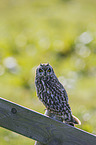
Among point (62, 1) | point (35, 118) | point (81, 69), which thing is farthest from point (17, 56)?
point (35, 118)

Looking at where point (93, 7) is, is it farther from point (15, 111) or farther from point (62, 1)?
point (15, 111)

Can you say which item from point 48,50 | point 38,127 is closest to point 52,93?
point 38,127

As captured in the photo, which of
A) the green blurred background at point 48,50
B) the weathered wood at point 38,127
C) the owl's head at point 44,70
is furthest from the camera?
the green blurred background at point 48,50

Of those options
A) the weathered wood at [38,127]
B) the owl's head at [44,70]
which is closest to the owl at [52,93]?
the owl's head at [44,70]

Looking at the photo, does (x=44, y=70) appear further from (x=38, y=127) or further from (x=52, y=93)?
(x=38, y=127)

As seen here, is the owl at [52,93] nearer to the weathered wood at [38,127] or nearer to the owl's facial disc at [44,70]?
the owl's facial disc at [44,70]
